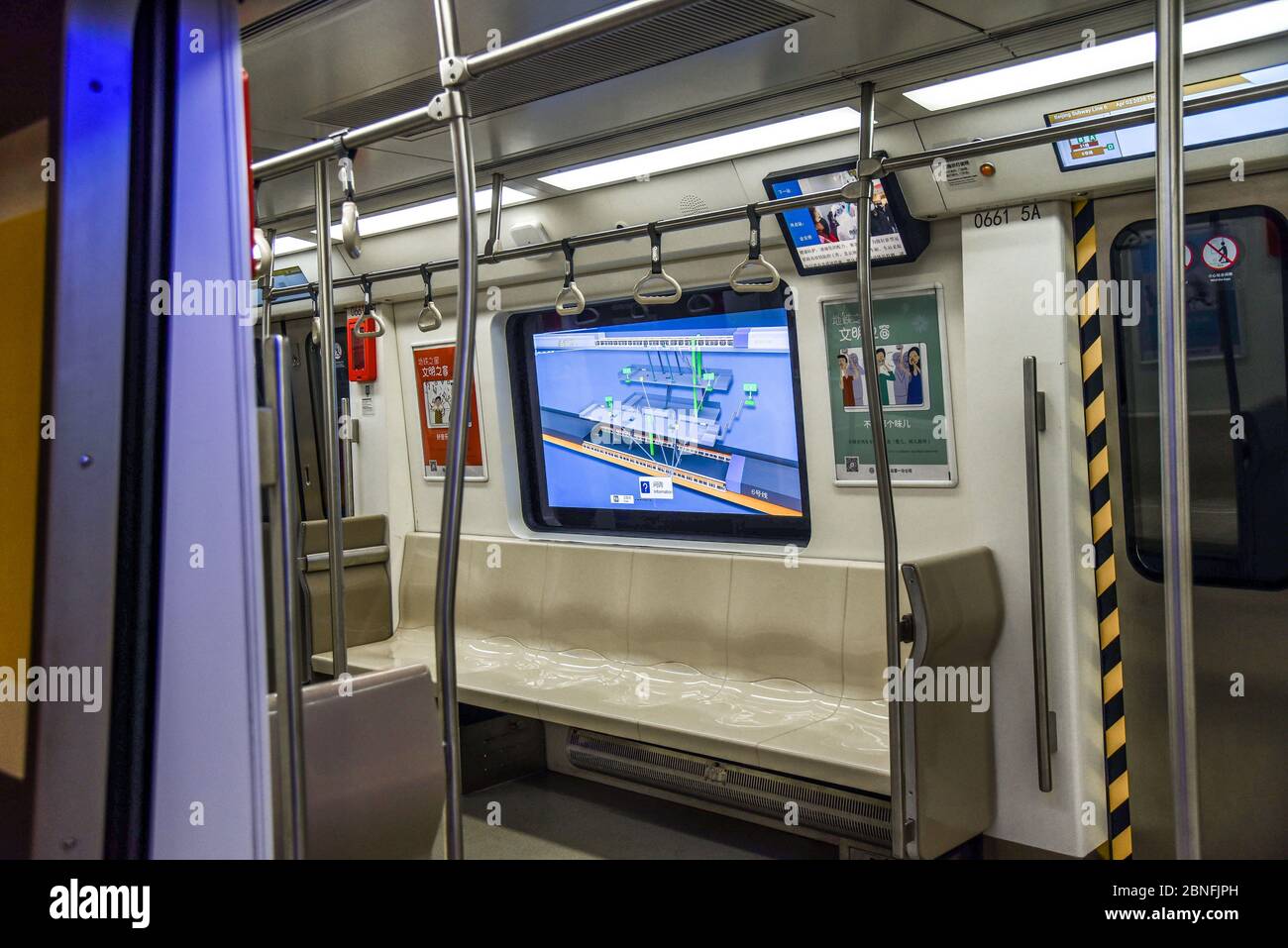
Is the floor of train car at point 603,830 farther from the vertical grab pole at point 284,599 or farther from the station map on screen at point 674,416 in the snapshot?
the vertical grab pole at point 284,599

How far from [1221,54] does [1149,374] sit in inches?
42.6

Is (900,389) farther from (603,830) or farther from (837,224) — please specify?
(603,830)

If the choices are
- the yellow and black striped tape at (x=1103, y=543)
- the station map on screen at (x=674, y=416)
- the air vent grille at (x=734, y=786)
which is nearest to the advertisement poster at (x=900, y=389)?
the station map on screen at (x=674, y=416)

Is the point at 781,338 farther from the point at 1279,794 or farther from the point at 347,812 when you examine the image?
the point at 347,812

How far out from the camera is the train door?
356cm

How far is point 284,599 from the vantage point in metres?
1.19

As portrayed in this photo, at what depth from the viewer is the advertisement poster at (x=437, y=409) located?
6.43 metres

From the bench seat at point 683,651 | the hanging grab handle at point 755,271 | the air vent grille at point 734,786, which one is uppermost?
the hanging grab handle at point 755,271

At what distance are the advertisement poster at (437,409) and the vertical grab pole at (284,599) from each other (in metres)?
5.19

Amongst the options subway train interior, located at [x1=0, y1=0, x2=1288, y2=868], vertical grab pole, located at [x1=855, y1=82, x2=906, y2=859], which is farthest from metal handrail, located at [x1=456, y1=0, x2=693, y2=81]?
vertical grab pole, located at [x1=855, y1=82, x2=906, y2=859]

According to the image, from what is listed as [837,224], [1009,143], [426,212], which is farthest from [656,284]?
[426,212]

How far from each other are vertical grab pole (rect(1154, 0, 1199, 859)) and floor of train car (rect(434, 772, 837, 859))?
10.6 feet

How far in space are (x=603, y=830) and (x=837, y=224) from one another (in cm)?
288

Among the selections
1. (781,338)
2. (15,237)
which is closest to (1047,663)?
(781,338)
